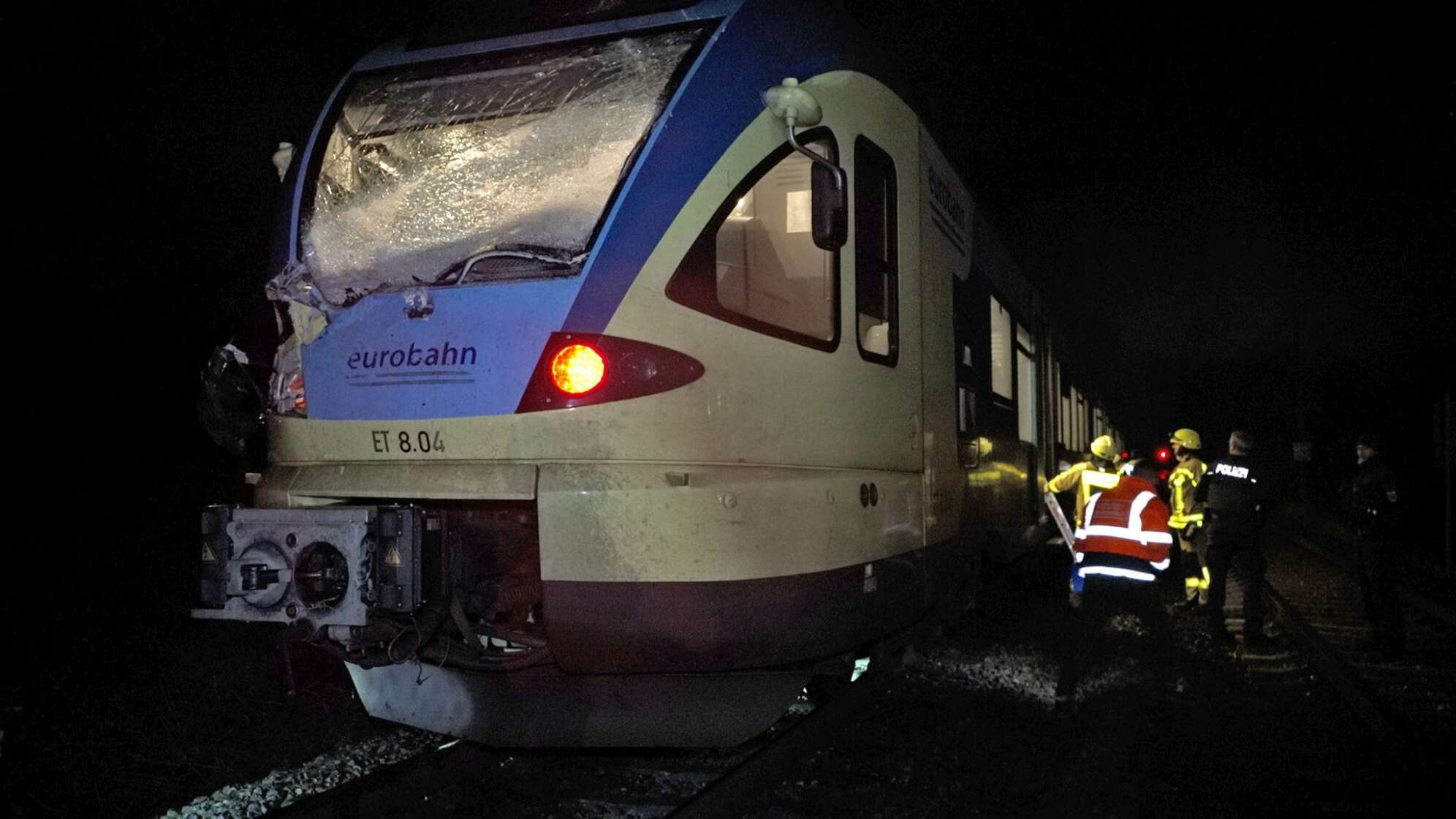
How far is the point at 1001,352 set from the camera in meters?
8.16

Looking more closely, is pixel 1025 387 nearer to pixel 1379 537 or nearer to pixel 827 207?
pixel 1379 537

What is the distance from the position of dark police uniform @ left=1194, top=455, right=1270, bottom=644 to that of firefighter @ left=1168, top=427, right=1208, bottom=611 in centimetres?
101

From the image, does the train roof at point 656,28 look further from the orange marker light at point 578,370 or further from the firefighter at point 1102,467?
the firefighter at point 1102,467

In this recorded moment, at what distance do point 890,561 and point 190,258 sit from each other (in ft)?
18.0

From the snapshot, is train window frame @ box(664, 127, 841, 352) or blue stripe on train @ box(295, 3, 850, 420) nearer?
blue stripe on train @ box(295, 3, 850, 420)

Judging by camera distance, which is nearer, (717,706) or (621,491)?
(621,491)

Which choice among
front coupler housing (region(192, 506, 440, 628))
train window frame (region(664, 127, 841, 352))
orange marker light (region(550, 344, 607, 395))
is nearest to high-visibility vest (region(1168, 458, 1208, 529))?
train window frame (region(664, 127, 841, 352))

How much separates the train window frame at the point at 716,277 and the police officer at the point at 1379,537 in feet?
17.3

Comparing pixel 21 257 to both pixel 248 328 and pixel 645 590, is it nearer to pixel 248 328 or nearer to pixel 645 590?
pixel 248 328

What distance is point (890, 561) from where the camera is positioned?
197 inches

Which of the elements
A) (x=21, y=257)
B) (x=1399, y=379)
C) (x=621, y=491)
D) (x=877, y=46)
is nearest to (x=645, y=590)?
(x=621, y=491)

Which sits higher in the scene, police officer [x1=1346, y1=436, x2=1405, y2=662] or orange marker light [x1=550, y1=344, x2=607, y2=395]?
orange marker light [x1=550, y1=344, x2=607, y2=395]

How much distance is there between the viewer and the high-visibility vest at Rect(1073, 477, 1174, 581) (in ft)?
21.7

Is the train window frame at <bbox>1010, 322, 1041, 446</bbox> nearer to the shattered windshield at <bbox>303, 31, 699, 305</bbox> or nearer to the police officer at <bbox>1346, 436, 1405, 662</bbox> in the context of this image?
the police officer at <bbox>1346, 436, 1405, 662</bbox>
